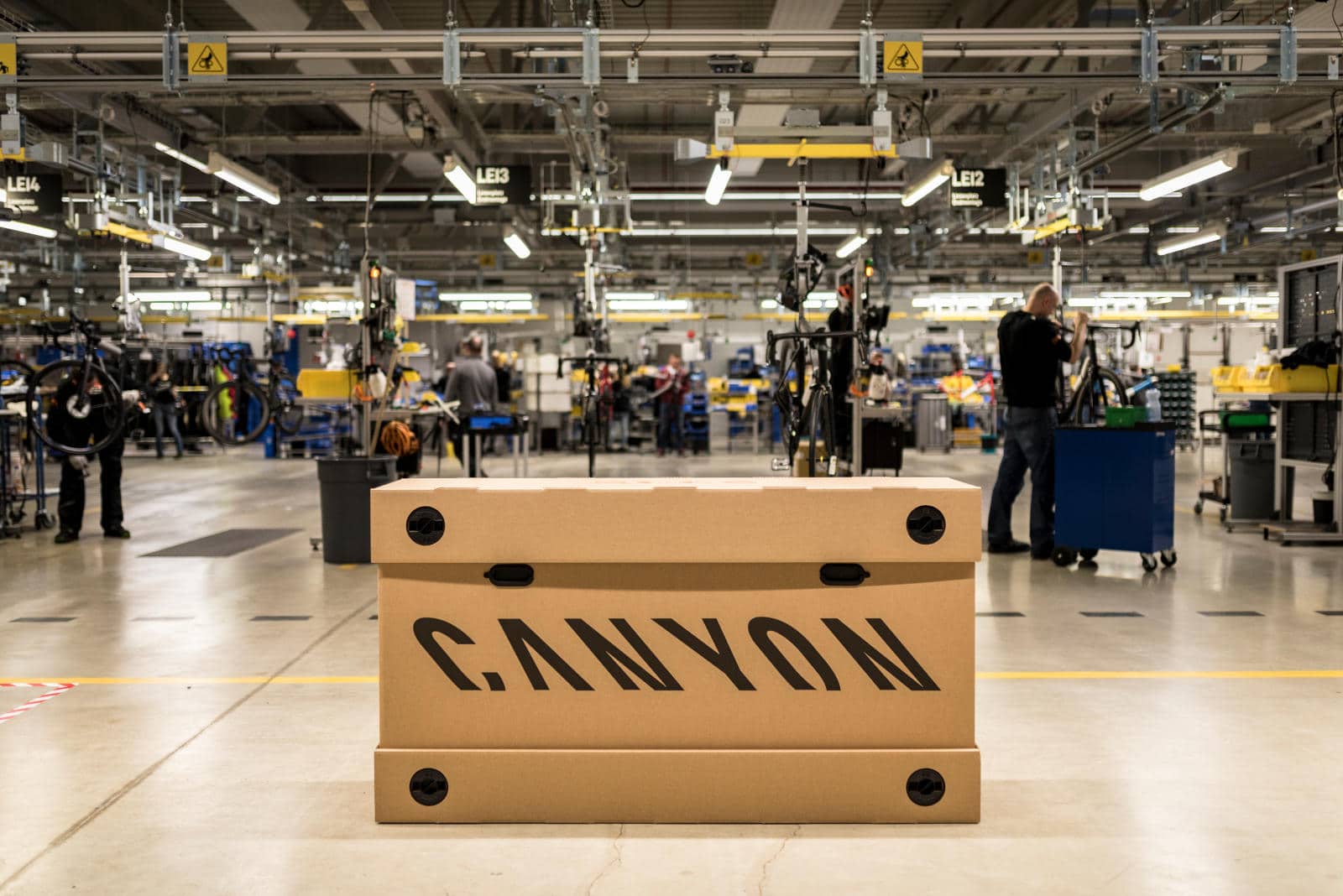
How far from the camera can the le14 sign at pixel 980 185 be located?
12.9 m

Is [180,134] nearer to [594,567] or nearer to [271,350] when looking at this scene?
[271,350]

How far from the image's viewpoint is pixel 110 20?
35.0 feet

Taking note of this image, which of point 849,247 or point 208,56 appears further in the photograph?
point 849,247

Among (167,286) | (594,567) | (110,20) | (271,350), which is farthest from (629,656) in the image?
(167,286)

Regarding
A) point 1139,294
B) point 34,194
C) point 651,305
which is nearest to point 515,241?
point 651,305

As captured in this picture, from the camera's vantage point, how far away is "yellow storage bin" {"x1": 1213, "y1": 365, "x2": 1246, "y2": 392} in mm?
8789

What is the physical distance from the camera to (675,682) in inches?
95.4

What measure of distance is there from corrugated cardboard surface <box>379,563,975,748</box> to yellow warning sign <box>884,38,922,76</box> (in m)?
5.62

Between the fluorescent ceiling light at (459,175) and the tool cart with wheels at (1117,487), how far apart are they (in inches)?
265

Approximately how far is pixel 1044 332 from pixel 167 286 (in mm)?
24636

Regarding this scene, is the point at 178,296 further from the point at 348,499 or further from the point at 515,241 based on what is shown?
the point at 348,499

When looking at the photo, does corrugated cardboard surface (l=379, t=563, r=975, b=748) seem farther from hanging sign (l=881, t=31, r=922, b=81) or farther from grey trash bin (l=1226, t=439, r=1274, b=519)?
grey trash bin (l=1226, t=439, r=1274, b=519)

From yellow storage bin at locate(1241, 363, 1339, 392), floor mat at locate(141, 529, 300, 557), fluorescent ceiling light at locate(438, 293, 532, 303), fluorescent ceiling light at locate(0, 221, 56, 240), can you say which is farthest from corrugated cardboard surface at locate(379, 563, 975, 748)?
fluorescent ceiling light at locate(438, 293, 532, 303)

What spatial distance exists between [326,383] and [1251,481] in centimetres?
759
